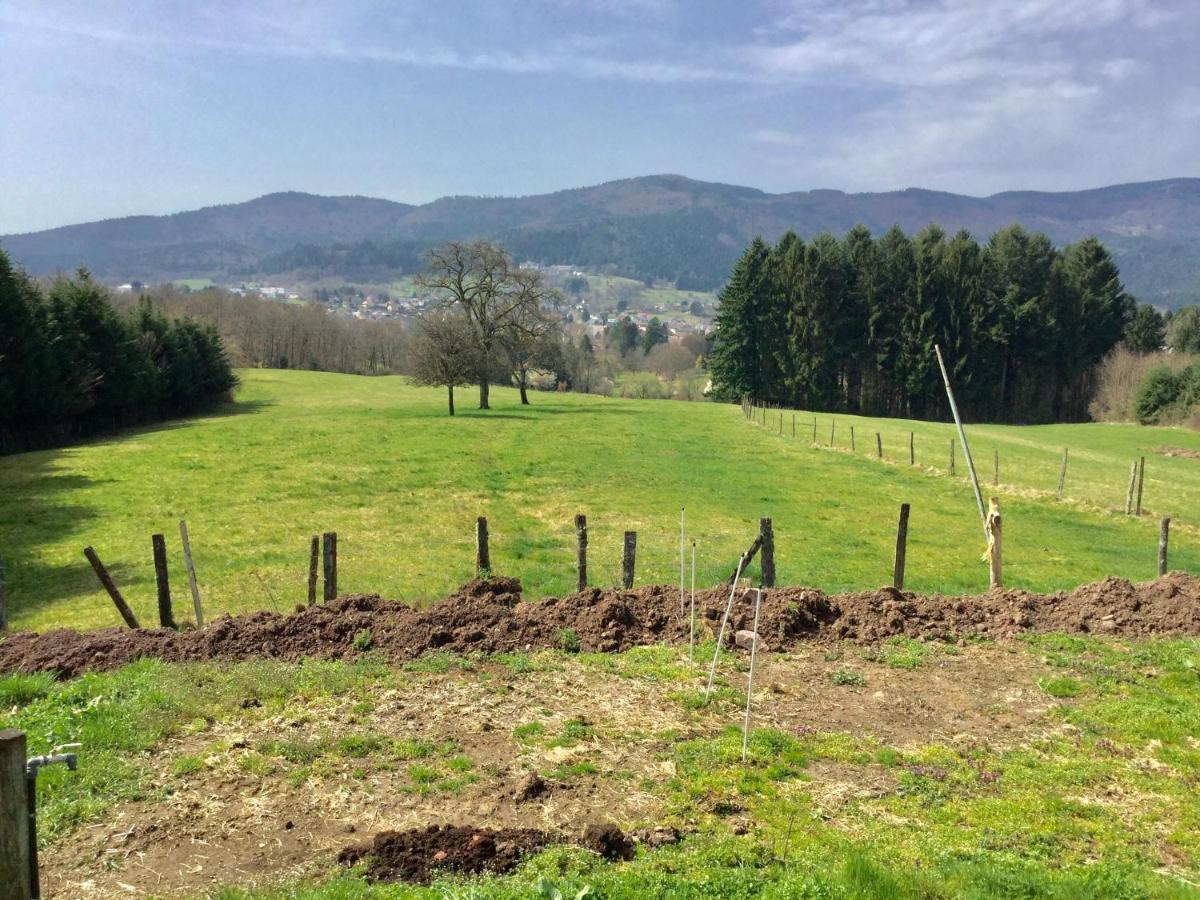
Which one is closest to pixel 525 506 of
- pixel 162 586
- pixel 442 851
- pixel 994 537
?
pixel 162 586

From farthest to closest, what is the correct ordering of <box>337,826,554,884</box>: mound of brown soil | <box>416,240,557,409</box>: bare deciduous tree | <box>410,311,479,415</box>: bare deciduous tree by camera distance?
<box>416,240,557,409</box>: bare deciduous tree < <box>410,311,479,415</box>: bare deciduous tree < <box>337,826,554,884</box>: mound of brown soil

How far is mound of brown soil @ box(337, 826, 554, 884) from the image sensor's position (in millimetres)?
6398

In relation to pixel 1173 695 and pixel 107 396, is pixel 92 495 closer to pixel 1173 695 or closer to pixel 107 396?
pixel 107 396

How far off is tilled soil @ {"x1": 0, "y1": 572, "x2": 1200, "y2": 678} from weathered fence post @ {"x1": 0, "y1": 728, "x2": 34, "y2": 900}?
685cm

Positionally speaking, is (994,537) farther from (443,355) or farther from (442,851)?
(443,355)

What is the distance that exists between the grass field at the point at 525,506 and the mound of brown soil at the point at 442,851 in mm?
12100

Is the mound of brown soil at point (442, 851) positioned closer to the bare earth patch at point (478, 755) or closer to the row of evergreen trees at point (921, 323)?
the bare earth patch at point (478, 755)

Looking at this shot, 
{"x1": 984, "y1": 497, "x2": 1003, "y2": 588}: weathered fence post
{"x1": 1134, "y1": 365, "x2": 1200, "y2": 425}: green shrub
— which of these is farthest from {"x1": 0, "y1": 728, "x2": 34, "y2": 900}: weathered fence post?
{"x1": 1134, "y1": 365, "x2": 1200, "y2": 425}: green shrub

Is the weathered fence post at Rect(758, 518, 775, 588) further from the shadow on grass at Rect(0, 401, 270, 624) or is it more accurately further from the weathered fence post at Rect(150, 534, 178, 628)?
the shadow on grass at Rect(0, 401, 270, 624)

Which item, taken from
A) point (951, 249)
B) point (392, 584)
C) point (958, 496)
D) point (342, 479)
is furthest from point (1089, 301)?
point (392, 584)

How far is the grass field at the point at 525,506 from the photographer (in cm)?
2100

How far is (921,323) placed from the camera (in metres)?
87.3

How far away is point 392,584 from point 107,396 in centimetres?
4795

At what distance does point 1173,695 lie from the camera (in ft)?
34.0
